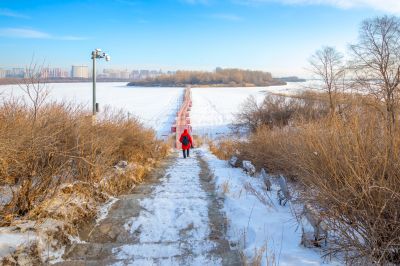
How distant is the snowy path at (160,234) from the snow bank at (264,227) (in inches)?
7.8

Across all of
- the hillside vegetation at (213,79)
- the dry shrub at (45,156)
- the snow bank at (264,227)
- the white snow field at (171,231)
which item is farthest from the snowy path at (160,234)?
the hillside vegetation at (213,79)

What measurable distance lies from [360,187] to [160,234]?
2.48 m

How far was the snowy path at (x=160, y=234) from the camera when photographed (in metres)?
3.61

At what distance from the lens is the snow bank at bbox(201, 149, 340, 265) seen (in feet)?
11.3

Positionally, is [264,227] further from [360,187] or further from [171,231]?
[360,187]

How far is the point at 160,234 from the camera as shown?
4293mm

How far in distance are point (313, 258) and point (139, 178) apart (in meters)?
4.96

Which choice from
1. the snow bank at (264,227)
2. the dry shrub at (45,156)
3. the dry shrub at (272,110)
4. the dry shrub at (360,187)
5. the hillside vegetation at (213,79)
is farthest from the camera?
the hillside vegetation at (213,79)

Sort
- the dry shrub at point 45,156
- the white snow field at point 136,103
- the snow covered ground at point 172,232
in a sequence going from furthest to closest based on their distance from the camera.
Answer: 1. the white snow field at point 136,103
2. the dry shrub at point 45,156
3. the snow covered ground at point 172,232

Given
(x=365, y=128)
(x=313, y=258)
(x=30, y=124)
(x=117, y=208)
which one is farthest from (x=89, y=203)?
(x=365, y=128)

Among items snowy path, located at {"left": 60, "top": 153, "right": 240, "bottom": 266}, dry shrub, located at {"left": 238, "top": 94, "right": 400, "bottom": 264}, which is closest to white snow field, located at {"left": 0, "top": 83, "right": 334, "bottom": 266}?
snowy path, located at {"left": 60, "top": 153, "right": 240, "bottom": 266}

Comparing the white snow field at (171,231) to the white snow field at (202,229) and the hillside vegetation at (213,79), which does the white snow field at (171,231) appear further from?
the hillside vegetation at (213,79)

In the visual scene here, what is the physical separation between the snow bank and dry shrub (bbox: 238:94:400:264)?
0.40 meters

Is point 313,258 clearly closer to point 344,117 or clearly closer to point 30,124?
point 344,117
